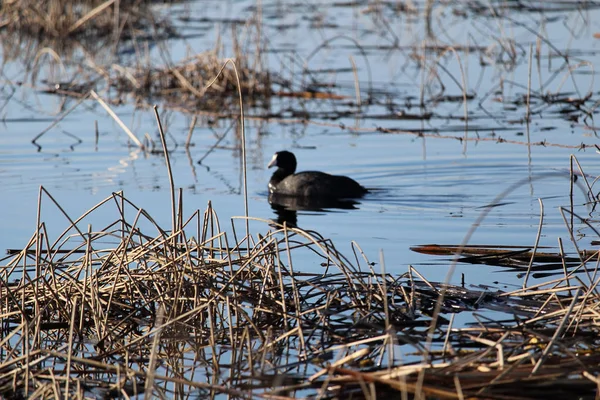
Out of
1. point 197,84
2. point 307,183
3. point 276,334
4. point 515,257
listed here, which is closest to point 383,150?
point 307,183

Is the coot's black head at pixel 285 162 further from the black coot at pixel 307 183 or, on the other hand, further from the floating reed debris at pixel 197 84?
the floating reed debris at pixel 197 84

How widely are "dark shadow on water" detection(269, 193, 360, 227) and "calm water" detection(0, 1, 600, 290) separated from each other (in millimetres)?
137

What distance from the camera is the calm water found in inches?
320

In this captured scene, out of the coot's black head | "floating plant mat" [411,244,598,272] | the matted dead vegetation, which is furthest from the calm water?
the matted dead vegetation

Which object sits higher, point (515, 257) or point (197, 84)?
point (197, 84)

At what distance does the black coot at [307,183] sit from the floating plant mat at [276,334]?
3.65 metres

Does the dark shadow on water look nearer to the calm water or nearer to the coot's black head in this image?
the calm water

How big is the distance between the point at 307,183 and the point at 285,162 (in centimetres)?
53

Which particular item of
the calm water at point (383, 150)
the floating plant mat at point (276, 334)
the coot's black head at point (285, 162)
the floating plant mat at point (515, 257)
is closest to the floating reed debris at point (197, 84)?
the calm water at point (383, 150)

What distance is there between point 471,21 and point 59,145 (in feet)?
32.6

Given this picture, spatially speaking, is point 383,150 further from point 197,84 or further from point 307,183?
point 197,84

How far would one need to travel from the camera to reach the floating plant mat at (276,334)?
3834 mm

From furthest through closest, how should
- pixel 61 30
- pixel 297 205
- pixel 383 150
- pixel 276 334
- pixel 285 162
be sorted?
pixel 61 30 → pixel 383 150 → pixel 285 162 → pixel 297 205 → pixel 276 334

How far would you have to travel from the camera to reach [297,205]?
31.3 ft
